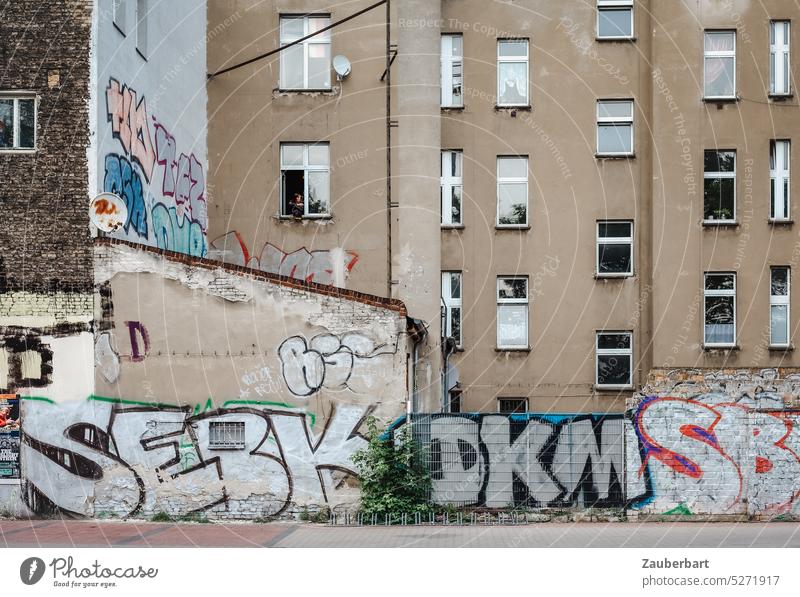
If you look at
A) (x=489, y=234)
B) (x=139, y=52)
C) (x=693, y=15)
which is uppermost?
(x=693, y=15)

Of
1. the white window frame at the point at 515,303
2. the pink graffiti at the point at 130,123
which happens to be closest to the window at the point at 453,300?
the white window frame at the point at 515,303

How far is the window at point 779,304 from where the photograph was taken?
33156 millimetres

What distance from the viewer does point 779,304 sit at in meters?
33.2

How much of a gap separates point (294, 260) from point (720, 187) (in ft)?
41.6

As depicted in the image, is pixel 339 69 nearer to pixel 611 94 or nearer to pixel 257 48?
pixel 257 48

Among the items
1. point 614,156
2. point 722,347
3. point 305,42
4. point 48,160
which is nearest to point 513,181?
point 614,156

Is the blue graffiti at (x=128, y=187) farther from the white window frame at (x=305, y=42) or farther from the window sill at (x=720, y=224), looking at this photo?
the window sill at (x=720, y=224)

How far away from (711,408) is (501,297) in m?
13.8

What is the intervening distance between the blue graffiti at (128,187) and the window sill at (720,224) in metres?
17.0

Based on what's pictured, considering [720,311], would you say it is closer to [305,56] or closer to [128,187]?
[305,56]

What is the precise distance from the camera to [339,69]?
3083 cm

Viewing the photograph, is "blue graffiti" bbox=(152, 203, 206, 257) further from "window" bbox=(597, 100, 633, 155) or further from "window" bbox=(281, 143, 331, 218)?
"window" bbox=(597, 100, 633, 155)

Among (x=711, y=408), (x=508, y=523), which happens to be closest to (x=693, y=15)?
(x=711, y=408)

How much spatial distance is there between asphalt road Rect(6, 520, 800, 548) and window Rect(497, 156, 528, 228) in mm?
15211
